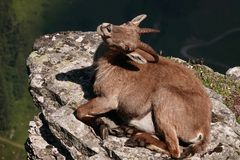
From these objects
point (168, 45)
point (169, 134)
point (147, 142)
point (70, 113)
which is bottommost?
point (168, 45)

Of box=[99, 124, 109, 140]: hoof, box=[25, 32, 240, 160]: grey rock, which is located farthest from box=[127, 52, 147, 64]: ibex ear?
box=[99, 124, 109, 140]: hoof

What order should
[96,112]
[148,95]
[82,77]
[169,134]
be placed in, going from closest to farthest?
[169,134] < [148,95] < [96,112] < [82,77]

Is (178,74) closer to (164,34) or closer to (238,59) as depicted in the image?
(238,59)

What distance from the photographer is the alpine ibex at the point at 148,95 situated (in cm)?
1717

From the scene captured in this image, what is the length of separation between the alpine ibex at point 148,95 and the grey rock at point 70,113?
1.56 feet

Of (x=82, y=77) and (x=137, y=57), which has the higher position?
(x=137, y=57)

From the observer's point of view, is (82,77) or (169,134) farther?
(82,77)

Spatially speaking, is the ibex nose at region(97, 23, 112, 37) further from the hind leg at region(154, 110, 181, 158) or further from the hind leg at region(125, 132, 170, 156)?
the hind leg at region(125, 132, 170, 156)

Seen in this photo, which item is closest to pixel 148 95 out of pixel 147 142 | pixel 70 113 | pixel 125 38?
pixel 147 142

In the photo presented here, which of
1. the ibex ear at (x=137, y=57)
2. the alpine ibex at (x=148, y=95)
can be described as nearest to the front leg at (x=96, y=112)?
the alpine ibex at (x=148, y=95)

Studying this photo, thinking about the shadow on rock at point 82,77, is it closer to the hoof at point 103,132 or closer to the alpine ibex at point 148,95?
the alpine ibex at point 148,95

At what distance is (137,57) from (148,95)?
1.26 meters

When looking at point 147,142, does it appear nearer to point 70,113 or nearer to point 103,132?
point 103,132

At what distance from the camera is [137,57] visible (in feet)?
57.3
